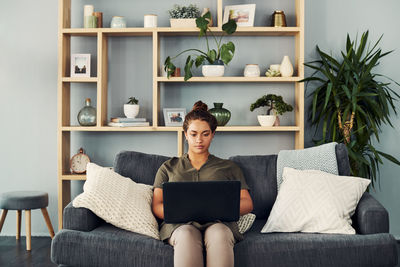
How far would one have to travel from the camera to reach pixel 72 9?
4262 mm

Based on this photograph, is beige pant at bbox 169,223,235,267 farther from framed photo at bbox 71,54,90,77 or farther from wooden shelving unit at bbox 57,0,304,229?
framed photo at bbox 71,54,90,77

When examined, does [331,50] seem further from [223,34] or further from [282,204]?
[282,204]

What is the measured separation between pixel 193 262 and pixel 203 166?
674 millimetres

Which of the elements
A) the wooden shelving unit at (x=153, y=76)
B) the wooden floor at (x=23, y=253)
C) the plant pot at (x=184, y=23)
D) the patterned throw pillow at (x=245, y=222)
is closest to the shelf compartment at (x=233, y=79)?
the wooden shelving unit at (x=153, y=76)

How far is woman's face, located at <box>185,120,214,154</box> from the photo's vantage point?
2697 mm

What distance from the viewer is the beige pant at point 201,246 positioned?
7.29ft

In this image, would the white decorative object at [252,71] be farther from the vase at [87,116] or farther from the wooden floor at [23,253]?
the wooden floor at [23,253]

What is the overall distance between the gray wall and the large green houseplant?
0.76 ft

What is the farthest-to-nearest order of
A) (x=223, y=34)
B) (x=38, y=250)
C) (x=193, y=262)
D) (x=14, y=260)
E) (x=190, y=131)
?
(x=223, y=34)
(x=38, y=250)
(x=14, y=260)
(x=190, y=131)
(x=193, y=262)

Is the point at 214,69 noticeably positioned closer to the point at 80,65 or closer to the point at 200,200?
the point at 80,65

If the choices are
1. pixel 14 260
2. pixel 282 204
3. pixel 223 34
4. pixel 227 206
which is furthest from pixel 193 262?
pixel 223 34

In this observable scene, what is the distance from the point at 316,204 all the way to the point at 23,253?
230 centimetres

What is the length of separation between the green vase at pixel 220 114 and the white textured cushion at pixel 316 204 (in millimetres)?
1234

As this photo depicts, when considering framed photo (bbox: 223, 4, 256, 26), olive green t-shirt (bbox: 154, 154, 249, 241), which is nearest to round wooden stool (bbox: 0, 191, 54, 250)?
olive green t-shirt (bbox: 154, 154, 249, 241)
